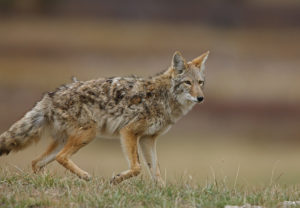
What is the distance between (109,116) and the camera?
9.41 meters

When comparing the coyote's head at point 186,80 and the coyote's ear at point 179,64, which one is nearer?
the coyote's head at point 186,80

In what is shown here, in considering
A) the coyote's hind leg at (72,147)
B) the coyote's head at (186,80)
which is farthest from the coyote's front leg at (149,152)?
the coyote's hind leg at (72,147)

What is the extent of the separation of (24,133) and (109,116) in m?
1.22

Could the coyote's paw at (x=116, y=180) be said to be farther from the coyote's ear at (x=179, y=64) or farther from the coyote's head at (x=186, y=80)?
the coyote's ear at (x=179, y=64)

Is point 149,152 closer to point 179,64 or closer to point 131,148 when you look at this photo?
point 131,148

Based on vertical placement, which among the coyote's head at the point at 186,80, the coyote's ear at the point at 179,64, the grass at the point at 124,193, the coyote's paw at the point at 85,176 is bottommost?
the grass at the point at 124,193

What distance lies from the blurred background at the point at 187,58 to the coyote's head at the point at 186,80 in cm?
815

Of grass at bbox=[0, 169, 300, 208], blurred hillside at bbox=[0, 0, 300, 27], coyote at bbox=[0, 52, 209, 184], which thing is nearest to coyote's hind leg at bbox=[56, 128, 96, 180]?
coyote at bbox=[0, 52, 209, 184]

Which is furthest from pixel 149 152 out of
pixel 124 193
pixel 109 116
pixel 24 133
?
pixel 124 193

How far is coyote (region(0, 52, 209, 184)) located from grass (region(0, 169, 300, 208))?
0.74 meters

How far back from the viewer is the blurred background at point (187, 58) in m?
22.4

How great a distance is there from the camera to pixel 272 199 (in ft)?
25.3

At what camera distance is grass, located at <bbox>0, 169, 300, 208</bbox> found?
7.19m

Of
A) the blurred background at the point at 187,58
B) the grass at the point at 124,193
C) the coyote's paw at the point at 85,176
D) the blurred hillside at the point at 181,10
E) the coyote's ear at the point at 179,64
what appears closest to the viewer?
the grass at the point at 124,193
